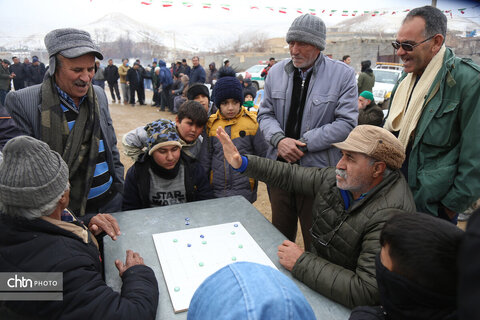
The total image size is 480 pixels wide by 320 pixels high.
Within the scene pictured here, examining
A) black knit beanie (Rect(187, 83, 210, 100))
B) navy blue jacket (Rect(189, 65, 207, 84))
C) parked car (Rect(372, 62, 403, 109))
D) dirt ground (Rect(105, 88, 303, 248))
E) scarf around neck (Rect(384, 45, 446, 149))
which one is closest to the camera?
scarf around neck (Rect(384, 45, 446, 149))

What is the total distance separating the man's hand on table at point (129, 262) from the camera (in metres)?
1.45

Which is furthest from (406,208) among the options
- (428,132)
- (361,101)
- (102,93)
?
(361,101)

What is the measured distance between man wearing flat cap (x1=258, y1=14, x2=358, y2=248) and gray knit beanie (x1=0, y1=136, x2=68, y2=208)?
5.17ft

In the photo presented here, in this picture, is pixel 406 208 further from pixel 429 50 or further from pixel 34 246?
pixel 34 246

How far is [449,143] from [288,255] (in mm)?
1382

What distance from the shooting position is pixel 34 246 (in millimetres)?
1111

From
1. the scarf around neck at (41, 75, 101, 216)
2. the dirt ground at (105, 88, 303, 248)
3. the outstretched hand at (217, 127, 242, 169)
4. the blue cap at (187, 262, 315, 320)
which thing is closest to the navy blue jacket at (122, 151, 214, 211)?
the scarf around neck at (41, 75, 101, 216)

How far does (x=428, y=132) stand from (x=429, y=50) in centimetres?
58

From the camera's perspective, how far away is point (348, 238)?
1569mm

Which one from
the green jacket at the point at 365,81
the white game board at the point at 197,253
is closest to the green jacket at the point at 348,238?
the white game board at the point at 197,253

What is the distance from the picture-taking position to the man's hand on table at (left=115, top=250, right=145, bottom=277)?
145cm

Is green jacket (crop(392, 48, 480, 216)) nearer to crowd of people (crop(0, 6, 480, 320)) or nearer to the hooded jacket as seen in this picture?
crowd of people (crop(0, 6, 480, 320))

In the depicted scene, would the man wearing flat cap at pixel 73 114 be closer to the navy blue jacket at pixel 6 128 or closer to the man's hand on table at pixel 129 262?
the navy blue jacket at pixel 6 128

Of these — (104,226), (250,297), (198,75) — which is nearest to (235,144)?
(104,226)
